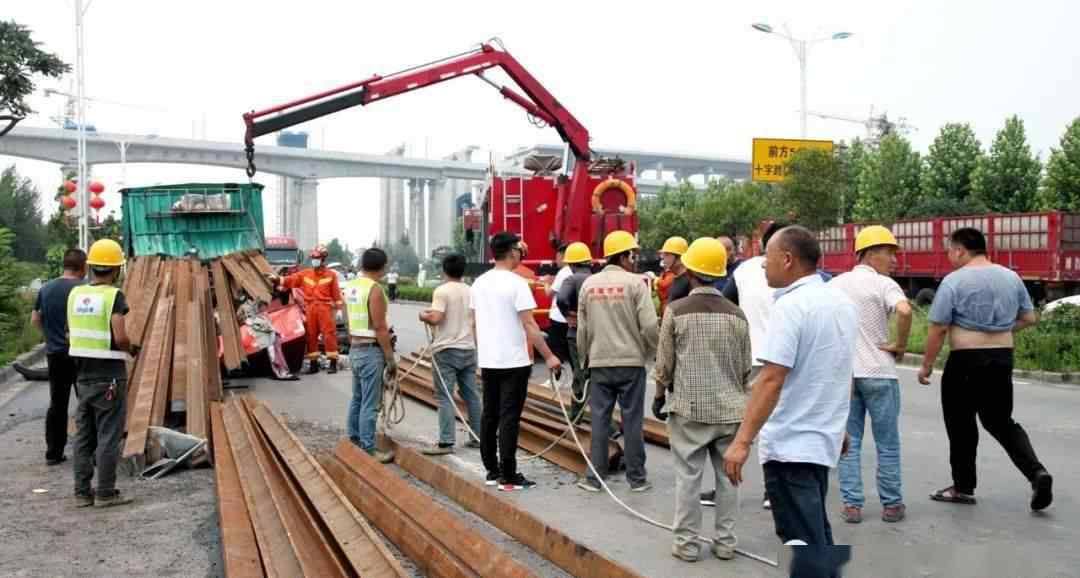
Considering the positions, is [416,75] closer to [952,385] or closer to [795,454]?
[952,385]

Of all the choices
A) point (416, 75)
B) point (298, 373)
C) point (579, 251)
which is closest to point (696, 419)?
point (579, 251)

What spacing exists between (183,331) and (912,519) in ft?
28.1

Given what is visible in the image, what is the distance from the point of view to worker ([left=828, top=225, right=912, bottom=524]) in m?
6.60

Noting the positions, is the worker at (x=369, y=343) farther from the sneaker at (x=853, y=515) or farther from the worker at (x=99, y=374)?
the sneaker at (x=853, y=515)

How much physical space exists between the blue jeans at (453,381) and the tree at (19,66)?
56.7ft

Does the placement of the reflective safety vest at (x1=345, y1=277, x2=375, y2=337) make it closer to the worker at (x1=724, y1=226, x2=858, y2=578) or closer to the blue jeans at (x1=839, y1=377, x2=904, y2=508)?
the blue jeans at (x1=839, y1=377, x2=904, y2=508)

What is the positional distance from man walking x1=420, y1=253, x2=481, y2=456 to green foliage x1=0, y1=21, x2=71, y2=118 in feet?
56.2

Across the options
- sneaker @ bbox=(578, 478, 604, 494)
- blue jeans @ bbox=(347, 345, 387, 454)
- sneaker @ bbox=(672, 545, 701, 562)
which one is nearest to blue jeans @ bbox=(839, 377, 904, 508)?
sneaker @ bbox=(672, 545, 701, 562)

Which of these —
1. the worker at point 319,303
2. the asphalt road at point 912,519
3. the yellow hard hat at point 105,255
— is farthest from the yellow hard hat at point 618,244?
the worker at point 319,303

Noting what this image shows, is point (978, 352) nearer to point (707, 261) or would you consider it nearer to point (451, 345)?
point (707, 261)

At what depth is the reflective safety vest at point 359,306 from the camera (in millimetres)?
8836

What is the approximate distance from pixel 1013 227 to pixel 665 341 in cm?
1947

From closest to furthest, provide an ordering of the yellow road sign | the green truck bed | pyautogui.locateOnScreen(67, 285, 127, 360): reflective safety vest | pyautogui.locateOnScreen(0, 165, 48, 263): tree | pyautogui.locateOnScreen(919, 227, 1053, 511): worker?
1. pyautogui.locateOnScreen(919, 227, 1053, 511): worker
2. pyautogui.locateOnScreen(67, 285, 127, 360): reflective safety vest
3. the green truck bed
4. the yellow road sign
5. pyautogui.locateOnScreen(0, 165, 48, 263): tree

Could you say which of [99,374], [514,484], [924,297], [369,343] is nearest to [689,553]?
[514,484]
